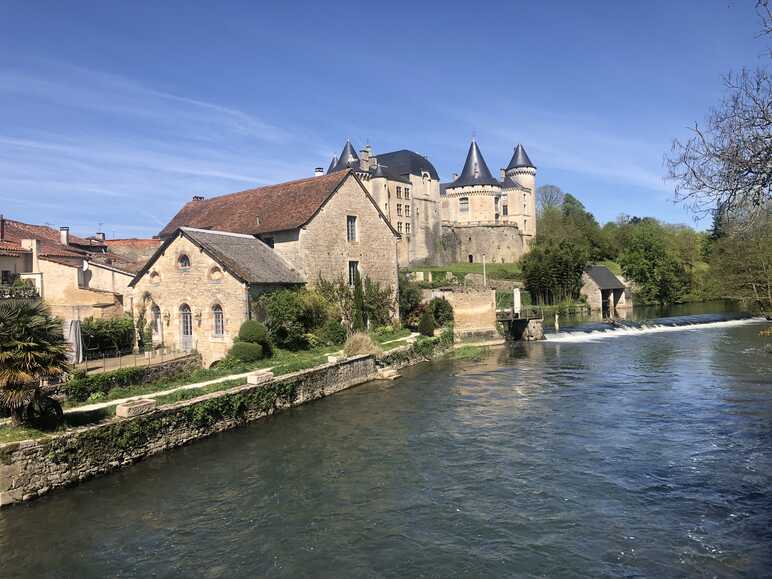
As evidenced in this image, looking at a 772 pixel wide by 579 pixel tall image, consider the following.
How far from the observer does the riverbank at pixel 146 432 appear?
428 inches

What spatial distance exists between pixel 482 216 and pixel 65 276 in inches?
2026

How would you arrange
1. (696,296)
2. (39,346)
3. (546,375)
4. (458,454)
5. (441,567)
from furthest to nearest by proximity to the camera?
(696,296), (546,375), (458,454), (39,346), (441,567)

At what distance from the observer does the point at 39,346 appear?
11891 millimetres

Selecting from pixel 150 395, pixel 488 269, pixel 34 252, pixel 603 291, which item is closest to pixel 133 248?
pixel 34 252

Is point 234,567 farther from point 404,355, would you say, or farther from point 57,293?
point 57,293

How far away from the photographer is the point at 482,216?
229ft

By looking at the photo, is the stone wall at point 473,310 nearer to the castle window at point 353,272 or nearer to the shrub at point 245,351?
the castle window at point 353,272

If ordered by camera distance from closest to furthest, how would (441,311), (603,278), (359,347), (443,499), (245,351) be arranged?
(443,499)
(245,351)
(359,347)
(441,311)
(603,278)

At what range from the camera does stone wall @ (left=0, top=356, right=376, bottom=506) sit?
10.8 m

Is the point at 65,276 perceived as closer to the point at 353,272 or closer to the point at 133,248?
the point at 353,272

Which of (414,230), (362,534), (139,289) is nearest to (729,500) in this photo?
(362,534)

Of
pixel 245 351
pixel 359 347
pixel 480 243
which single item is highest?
pixel 480 243

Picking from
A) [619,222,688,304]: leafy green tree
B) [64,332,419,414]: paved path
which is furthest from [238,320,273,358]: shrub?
[619,222,688,304]: leafy green tree

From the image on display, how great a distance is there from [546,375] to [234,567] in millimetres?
16481
